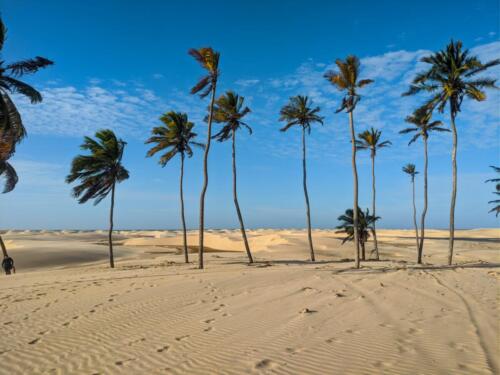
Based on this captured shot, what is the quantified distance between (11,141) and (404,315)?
2034cm

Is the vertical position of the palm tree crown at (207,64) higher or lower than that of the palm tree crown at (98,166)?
higher

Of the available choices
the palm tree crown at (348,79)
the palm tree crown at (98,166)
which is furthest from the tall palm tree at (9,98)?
the palm tree crown at (348,79)

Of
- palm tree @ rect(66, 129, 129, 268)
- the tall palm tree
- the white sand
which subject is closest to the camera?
the white sand

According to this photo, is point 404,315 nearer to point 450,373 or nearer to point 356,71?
point 450,373

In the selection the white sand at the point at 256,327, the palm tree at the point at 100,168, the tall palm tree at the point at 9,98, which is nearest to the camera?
the white sand at the point at 256,327

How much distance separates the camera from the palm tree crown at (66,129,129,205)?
81.5ft

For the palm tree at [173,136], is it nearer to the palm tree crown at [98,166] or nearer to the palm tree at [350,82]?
the palm tree crown at [98,166]

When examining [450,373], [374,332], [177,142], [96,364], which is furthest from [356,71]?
[96,364]

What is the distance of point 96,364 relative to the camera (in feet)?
18.2

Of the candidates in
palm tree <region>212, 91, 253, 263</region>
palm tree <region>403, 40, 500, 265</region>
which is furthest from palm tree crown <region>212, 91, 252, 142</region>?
palm tree <region>403, 40, 500, 265</region>

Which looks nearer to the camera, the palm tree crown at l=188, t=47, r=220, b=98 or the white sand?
the white sand

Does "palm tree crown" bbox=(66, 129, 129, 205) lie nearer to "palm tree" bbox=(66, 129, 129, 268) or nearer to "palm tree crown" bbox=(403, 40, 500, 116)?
"palm tree" bbox=(66, 129, 129, 268)

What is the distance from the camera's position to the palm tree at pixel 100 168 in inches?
976

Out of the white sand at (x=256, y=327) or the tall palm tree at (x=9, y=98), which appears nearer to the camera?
the white sand at (x=256, y=327)
